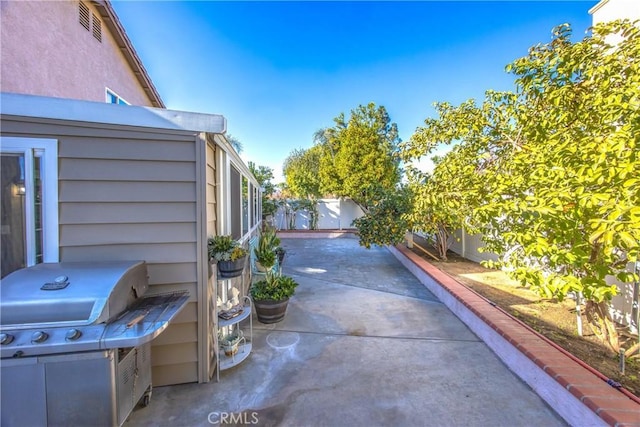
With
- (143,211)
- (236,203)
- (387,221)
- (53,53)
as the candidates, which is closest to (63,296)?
(143,211)

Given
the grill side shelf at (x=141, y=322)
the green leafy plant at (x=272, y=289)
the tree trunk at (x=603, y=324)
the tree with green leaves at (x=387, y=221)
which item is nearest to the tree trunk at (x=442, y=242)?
the tree with green leaves at (x=387, y=221)

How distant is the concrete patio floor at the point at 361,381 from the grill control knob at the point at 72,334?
103 centimetres

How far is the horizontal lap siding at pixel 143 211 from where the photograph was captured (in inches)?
86.9

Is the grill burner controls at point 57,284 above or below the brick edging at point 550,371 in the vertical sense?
above

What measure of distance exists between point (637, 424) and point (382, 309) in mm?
2869

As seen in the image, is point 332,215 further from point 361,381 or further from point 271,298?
point 361,381

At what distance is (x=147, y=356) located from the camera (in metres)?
2.18

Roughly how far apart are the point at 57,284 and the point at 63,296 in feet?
0.43

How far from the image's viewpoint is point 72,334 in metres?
1.51

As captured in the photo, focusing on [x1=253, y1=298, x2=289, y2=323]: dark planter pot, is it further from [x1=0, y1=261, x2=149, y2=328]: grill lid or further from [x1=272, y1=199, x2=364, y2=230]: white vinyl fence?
[x1=272, y1=199, x2=364, y2=230]: white vinyl fence

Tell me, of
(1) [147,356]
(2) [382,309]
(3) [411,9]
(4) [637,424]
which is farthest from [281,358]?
(3) [411,9]

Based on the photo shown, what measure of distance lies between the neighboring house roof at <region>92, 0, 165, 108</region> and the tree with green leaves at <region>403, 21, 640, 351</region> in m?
6.82

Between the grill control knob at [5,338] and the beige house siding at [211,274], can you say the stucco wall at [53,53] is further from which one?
the grill control knob at [5,338]

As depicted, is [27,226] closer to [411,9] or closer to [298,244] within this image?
[411,9]
